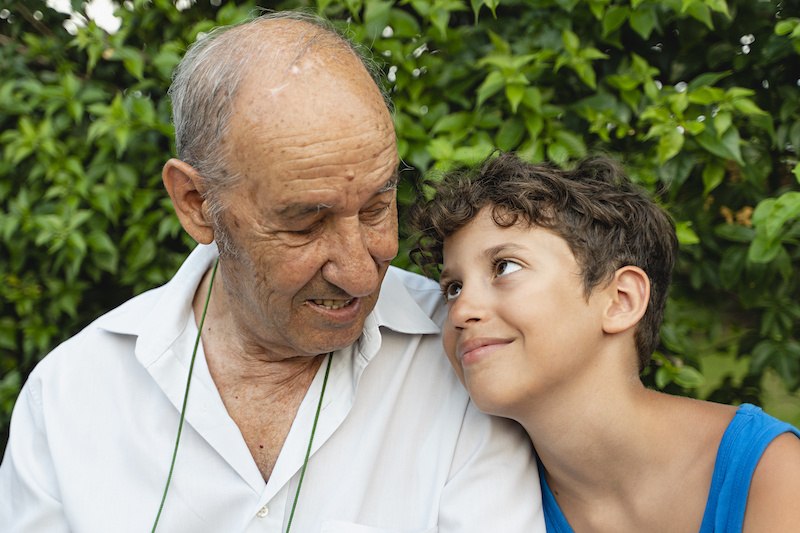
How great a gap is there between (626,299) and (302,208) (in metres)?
0.94

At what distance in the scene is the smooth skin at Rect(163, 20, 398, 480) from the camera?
161 cm

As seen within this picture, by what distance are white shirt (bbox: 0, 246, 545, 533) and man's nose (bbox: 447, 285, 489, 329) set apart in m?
0.30

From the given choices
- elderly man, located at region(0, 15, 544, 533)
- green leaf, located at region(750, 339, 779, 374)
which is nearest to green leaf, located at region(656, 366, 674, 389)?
green leaf, located at region(750, 339, 779, 374)

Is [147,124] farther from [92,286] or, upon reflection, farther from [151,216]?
[92,286]

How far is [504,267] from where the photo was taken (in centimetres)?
175

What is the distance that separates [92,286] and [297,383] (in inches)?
54.8

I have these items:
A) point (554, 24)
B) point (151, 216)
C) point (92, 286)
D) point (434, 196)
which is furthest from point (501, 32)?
point (92, 286)

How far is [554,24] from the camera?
2.17 metres

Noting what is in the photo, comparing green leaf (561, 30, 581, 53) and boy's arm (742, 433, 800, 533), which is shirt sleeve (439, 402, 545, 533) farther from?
green leaf (561, 30, 581, 53)

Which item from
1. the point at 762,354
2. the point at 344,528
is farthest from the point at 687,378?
the point at 344,528

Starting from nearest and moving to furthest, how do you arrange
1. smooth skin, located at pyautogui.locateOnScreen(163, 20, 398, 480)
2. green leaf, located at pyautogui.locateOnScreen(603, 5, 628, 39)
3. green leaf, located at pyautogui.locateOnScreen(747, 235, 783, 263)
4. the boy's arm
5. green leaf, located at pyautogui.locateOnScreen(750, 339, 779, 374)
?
the boy's arm < smooth skin, located at pyautogui.locateOnScreen(163, 20, 398, 480) < green leaf, located at pyautogui.locateOnScreen(747, 235, 783, 263) < green leaf, located at pyautogui.locateOnScreen(603, 5, 628, 39) < green leaf, located at pyautogui.locateOnScreen(750, 339, 779, 374)

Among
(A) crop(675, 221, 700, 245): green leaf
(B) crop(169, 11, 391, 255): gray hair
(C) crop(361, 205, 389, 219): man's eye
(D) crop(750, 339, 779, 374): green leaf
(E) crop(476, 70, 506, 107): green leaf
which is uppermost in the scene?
(B) crop(169, 11, 391, 255): gray hair

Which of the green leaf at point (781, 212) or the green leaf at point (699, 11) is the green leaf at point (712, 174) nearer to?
the green leaf at point (781, 212)

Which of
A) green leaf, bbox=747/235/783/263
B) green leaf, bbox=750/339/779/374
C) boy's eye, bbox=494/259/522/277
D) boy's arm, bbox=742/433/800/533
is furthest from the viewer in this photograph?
green leaf, bbox=750/339/779/374
